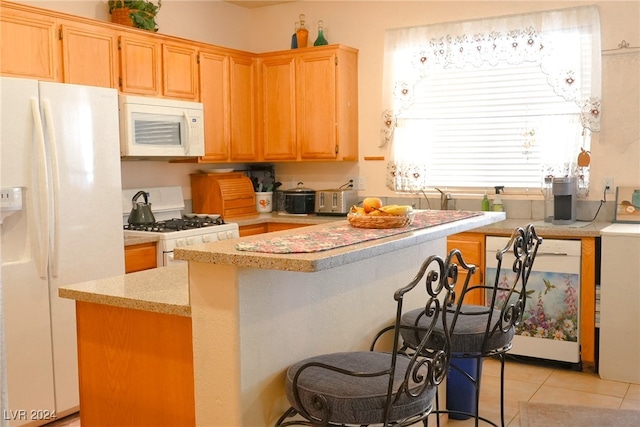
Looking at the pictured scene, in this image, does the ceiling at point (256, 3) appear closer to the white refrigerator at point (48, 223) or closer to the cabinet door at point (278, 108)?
the cabinet door at point (278, 108)

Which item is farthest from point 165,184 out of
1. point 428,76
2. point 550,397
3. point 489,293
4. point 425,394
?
point 425,394

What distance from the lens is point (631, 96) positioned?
429 cm

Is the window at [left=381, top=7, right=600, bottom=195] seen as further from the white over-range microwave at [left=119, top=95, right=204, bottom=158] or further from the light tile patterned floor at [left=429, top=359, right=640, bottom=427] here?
the white over-range microwave at [left=119, top=95, right=204, bottom=158]

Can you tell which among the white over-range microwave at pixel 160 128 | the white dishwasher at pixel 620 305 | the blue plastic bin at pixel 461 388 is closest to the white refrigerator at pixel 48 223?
the white over-range microwave at pixel 160 128

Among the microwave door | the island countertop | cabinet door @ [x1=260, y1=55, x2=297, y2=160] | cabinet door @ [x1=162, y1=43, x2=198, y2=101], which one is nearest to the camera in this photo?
the island countertop

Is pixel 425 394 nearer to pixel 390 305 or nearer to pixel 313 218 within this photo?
pixel 390 305

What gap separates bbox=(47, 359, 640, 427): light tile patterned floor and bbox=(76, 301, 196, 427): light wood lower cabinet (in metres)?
1.26

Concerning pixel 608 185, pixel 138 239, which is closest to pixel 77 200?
pixel 138 239

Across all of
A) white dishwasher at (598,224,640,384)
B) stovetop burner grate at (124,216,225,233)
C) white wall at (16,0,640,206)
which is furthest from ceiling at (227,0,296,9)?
white dishwasher at (598,224,640,384)

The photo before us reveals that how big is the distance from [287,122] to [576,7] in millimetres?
2273

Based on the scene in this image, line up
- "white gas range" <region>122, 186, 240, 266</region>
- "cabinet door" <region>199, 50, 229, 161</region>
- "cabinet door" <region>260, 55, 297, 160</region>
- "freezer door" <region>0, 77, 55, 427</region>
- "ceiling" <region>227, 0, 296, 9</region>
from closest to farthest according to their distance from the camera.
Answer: "freezer door" <region>0, 77, 55, 427</region>
"white gas range" <region>122, 186, 240, 266</region>
"cabinet door" <region>199, 50, 229, 161</region>
"cabinet door" <region>260, 55, 297, 160</region>
"ceiling" <region>227, 0, 296, 9</region>

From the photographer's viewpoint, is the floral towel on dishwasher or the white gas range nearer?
the floral towel on dishwasher

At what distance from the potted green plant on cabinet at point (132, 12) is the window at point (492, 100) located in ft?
5.90

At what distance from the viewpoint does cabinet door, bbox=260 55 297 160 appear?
5336mm
